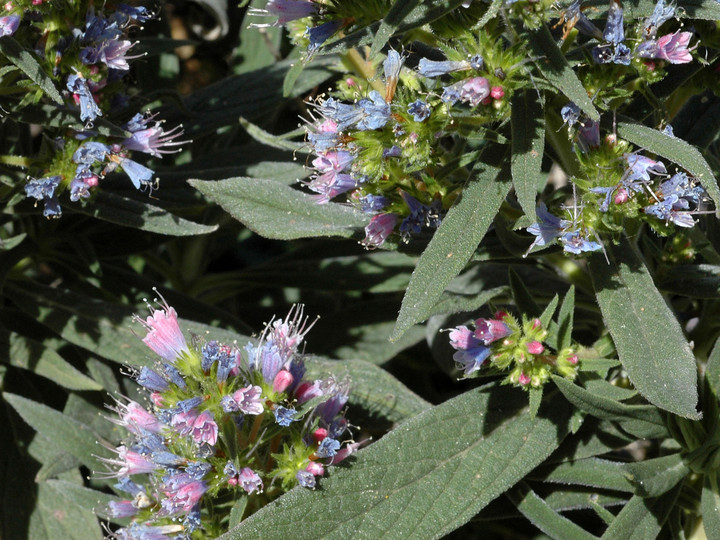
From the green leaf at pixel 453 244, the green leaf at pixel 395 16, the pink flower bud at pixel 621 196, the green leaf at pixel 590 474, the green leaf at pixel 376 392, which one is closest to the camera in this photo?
the green leaf at pixel 395 16

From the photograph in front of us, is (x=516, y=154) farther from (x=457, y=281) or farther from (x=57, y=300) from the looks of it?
(x=57, y=300)

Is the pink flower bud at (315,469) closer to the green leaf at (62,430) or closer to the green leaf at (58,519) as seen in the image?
the green leaf at (62,430)

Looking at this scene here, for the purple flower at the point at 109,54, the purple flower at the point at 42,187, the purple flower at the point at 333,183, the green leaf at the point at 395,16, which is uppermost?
the green leaf at the point at 395,16

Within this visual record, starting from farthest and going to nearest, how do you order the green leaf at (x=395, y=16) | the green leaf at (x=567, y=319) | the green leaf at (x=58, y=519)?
the green leaf at (x=58, y=519), the green leaf at (x=567, y=319), the green leaf at (x=395, y=16)

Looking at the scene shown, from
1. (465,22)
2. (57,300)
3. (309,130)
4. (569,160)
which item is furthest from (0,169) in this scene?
(569,160)

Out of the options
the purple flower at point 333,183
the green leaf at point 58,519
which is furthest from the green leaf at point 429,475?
the green leaf at point 58,519

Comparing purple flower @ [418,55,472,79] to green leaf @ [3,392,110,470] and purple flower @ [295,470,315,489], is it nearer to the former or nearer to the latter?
purple flower @ [295,470,315,489]

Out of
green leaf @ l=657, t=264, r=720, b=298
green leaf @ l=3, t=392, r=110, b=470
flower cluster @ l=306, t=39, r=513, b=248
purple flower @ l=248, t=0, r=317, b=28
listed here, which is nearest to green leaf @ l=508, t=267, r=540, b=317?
flower cluster @ l=306, t=39, r=513, b=248
